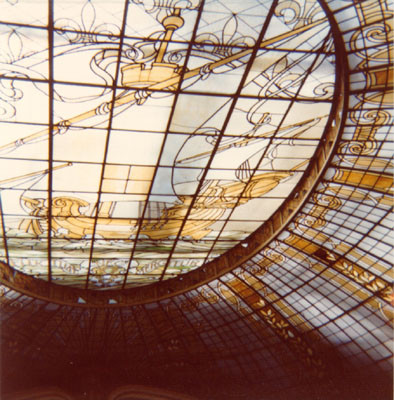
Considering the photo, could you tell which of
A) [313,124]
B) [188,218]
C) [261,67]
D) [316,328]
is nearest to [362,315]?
[316,328]

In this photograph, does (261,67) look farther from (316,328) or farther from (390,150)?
(316,328)

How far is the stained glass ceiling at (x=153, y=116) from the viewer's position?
779 cm

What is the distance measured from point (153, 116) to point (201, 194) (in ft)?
11.2

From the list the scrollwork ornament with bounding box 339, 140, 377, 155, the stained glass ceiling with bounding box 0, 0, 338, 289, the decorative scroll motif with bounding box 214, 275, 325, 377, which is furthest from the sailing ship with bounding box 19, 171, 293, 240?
the decorative scroll motif with bounding box 214, 275, 325, 377

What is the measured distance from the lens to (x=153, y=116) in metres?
9.65

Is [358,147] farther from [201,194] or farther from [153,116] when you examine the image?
[153,116]

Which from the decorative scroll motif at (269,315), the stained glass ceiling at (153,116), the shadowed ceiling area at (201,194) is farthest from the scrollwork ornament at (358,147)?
the decorative scroll motif at (269,315)

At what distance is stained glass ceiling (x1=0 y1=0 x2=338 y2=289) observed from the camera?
307 inches

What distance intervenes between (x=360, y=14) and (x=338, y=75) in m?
1.57

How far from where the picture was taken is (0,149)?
9945mm

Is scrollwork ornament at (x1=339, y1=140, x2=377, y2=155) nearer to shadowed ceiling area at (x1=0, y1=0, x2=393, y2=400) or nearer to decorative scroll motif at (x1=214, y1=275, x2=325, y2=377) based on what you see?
shadowed ceiling area at (x1=0, y1=0, x2=393, y2=400)

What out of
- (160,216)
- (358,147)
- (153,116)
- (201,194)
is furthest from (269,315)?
(153,116)

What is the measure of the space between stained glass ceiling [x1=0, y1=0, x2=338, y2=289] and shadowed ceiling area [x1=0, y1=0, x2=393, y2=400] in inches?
1.5

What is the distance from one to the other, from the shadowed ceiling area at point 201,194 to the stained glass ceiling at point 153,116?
0.04 meters
